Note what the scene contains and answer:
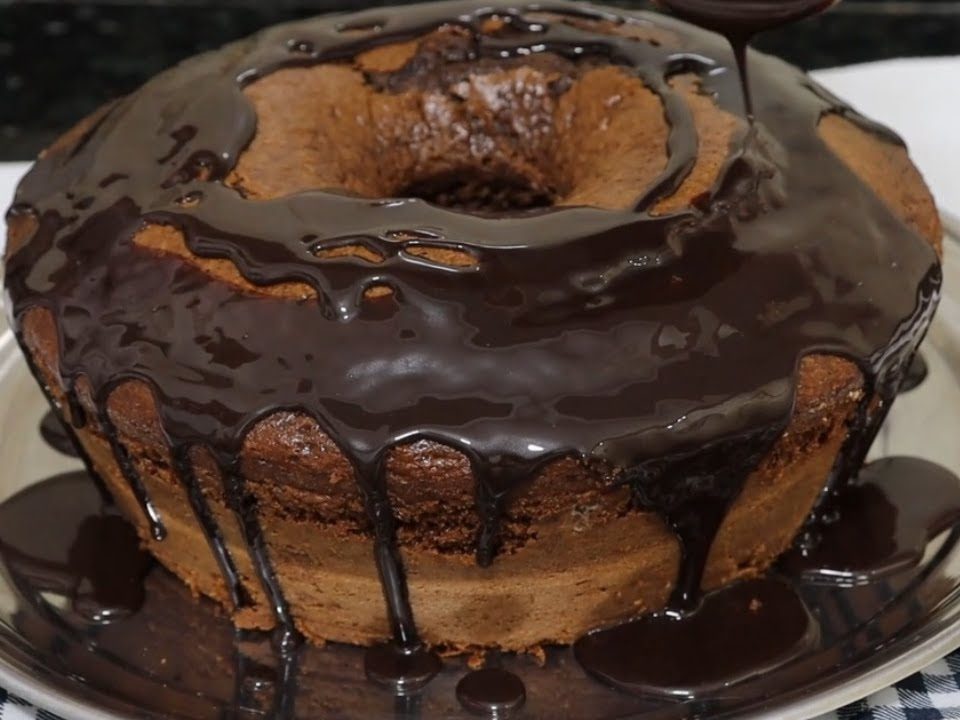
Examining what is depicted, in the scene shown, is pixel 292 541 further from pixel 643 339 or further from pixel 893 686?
pixel 893 686

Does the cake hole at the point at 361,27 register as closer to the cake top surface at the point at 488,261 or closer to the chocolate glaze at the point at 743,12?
the cake top surface at the point at 488,261

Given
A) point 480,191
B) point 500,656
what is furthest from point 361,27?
point 500,656

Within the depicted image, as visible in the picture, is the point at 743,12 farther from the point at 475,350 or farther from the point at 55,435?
the point at 55,435

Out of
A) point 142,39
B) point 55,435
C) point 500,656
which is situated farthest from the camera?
point 142,39

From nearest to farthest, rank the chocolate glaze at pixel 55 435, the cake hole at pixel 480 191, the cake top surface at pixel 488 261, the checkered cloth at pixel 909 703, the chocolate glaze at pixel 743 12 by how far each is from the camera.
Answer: the cake top surface at pixel 488 261, the checkered cloth at pixel 909 703, the chocolate glaze at pixel 743 12, the chocolate glaze at pixel 55 435, the cake hole at pixel 480 191

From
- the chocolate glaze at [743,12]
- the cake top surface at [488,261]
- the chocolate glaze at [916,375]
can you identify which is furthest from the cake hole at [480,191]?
the chocolate glaze at [916,375]

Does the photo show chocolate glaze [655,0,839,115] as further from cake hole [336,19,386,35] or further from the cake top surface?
cake hole [336,19,386,35]

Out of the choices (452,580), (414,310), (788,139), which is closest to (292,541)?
(452,580)
